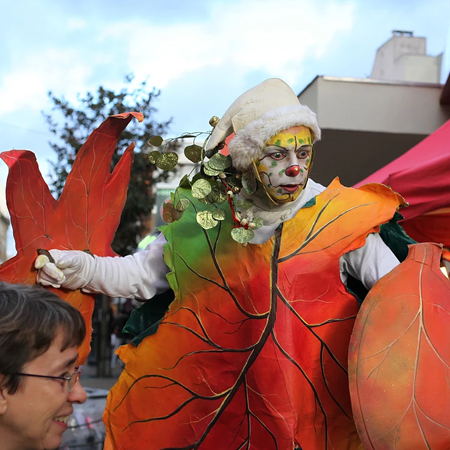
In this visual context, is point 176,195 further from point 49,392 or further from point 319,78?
point 319,78

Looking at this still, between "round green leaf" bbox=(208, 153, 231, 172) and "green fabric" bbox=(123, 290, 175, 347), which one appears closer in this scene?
"round green leaf" bbox=(208, 153, 231, 172)

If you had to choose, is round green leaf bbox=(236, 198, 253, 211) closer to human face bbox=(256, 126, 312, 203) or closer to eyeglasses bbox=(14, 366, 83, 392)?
human face bbox=(256, 126, 312, 203)

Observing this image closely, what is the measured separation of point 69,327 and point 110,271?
3.77 feet

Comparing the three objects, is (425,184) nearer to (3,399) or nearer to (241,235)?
(241,235)

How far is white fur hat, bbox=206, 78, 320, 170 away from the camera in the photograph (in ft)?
8.13

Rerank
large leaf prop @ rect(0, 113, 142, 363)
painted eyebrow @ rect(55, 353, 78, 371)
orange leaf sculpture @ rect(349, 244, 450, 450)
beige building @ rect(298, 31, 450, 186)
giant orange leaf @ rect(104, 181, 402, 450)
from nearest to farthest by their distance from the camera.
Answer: painted eyebrow @ rect(55, 353, 78, 371), orange leaf sculpture @ rect(349, 244, 450, 450), giant orange leaf @ rect(104, 181, 402, 450), large leaf prop @ rect(0, 113, 142, 363), beige building @ rect(298, 31, 450, 186)

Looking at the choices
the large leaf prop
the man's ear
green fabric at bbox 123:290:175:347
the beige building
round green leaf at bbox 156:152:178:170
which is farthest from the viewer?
the beige building

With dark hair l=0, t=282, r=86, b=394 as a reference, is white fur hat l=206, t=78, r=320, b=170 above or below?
above

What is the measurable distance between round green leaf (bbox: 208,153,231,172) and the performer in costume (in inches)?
1.5

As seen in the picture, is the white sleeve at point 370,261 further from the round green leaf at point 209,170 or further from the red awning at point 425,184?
the red awning at point 425,184

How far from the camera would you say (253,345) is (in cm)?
244

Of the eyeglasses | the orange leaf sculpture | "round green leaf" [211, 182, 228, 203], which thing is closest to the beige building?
"round green leaf" [211, 182, 228, 203]

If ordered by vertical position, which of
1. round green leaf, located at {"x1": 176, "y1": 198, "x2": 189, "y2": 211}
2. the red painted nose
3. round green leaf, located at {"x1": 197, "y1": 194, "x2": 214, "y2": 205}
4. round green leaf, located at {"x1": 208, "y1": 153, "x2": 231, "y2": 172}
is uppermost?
round green leaf, located at {"x1": 208, "y1": 153, "x2": 231, "y2": 172}

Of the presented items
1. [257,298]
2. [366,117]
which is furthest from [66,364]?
[366,117]
